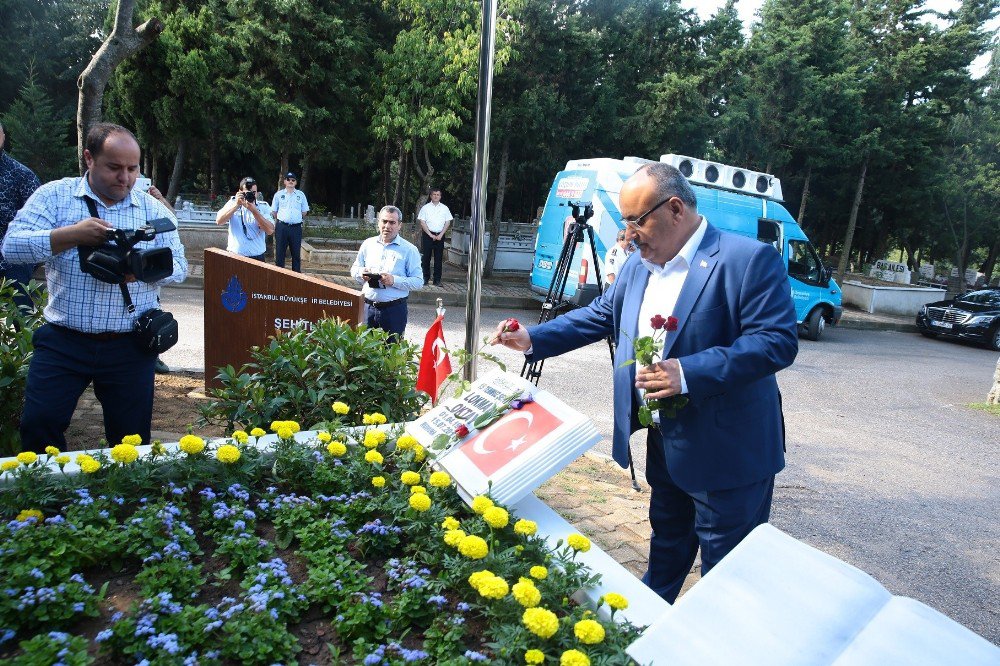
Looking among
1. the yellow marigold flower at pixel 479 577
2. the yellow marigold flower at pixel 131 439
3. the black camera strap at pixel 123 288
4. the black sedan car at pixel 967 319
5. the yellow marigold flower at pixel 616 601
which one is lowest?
the black sedan car at pixel 967 319

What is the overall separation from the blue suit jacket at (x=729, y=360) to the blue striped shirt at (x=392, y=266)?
3.92 meters

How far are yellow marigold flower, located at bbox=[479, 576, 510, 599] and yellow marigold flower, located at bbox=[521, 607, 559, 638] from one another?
0.11 m

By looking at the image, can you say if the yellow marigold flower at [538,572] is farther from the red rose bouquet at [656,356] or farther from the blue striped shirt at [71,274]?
the blue striped shirt at [71,274]

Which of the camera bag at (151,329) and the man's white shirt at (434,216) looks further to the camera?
the man's white shirt at (434,216)

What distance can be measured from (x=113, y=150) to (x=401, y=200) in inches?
698

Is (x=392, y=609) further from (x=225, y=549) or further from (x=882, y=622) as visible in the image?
(x=882, y=622)

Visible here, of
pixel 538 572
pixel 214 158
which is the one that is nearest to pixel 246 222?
pixel 538 572

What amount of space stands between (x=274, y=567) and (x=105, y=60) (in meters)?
8.20

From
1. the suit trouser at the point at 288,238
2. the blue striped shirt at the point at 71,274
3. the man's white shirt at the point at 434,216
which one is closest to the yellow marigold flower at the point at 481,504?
the blue striped shirt at the point at 71,274

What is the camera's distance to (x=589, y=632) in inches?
70.2

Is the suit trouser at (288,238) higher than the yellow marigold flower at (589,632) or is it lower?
higher

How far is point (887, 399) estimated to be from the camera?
376 inches

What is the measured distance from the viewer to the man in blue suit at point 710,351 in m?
2.46

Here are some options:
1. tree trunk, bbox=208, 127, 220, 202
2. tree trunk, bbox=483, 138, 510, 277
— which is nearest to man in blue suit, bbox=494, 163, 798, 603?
tree trunk, bbox=483, 138, 510, 277
